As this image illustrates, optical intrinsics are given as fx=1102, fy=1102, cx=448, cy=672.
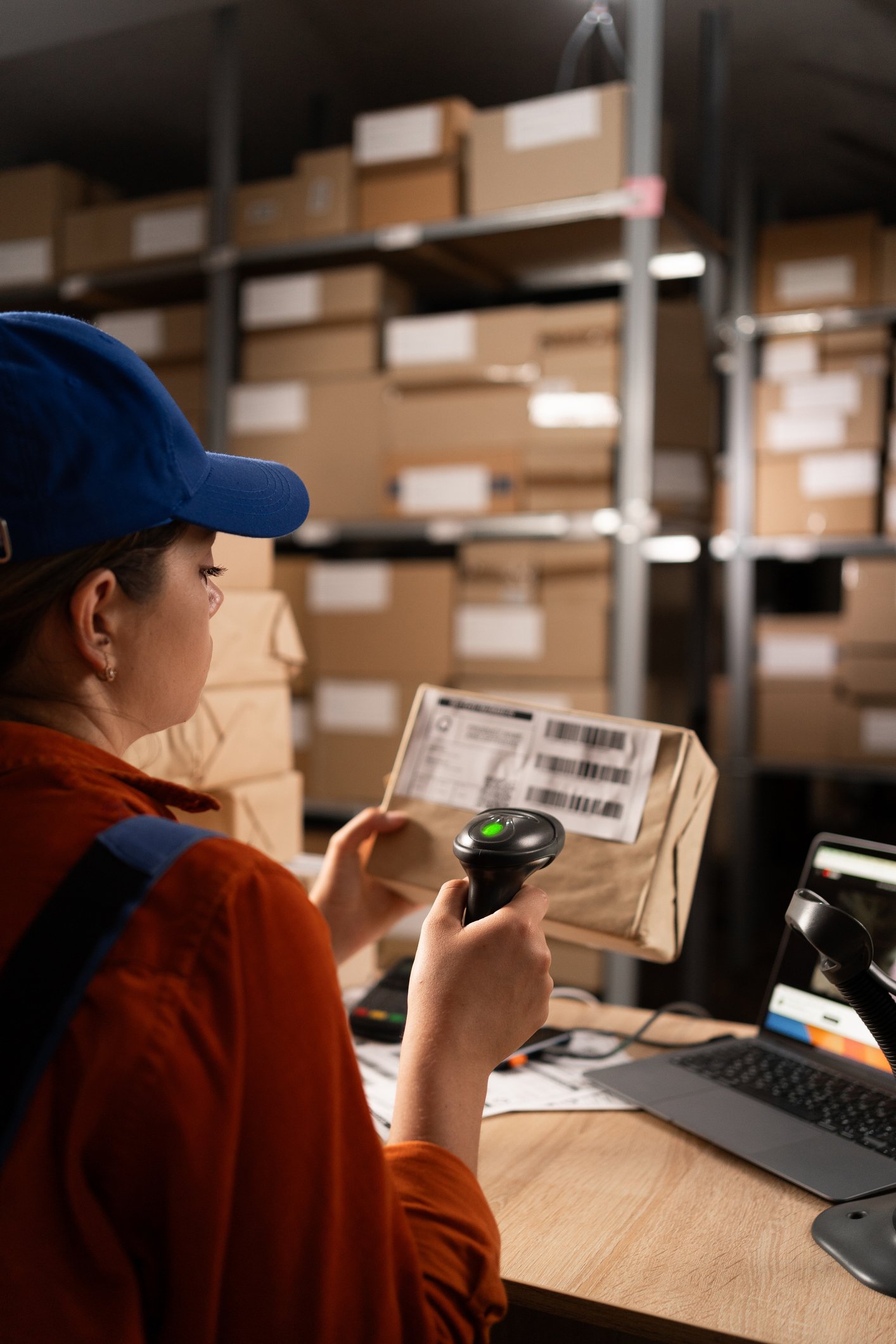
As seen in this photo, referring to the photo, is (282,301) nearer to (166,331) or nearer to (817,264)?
(166,331)

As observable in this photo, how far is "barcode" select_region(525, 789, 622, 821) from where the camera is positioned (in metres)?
1.00

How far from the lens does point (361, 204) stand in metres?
2.74

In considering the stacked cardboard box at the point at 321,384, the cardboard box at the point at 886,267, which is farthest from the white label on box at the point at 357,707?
the cardboard box at the point at 886,267

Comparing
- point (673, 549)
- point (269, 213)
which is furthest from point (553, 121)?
point (673, 549)

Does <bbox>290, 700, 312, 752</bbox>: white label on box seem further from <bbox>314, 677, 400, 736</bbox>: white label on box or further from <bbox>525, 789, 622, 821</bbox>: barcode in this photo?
<bbox>525, 789, 622, 821</bbox>: barcode

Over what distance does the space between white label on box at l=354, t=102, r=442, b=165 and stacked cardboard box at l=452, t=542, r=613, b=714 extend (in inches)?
37.2

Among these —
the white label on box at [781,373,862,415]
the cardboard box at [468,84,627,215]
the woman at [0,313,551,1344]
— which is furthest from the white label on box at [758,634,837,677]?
the woman at [0,313,551,1344]

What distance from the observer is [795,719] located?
11.4ft

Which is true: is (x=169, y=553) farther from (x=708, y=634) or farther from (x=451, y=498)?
(x=708, y=634)

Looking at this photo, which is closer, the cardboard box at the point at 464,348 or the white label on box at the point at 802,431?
the cardboard box at the point at 464,348

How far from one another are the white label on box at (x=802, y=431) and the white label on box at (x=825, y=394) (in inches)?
0.9

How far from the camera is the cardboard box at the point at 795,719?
135 inches

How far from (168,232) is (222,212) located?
190mm

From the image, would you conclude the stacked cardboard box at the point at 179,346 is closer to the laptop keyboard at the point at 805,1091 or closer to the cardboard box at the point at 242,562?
the cardboard box at the point at 242,562
